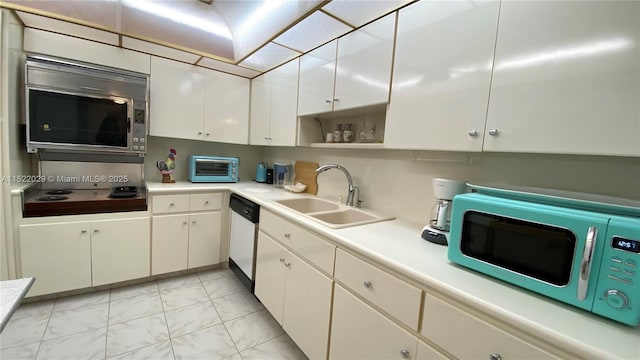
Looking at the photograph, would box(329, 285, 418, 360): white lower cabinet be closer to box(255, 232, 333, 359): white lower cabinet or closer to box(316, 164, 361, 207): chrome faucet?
box(255, 232, 333, 359): white lower cabinet

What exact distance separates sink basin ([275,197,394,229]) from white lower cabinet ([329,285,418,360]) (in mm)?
389

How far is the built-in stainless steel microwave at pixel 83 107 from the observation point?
71.7 inches

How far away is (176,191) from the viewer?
225cm

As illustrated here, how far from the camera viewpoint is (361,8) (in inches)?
55.5

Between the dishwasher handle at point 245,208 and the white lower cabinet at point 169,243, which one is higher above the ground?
the dishwasher handle at point 245,208

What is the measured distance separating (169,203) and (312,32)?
184cm

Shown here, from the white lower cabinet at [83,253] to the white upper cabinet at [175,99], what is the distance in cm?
88

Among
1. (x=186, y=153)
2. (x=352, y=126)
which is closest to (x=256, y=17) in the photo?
(x=352, y=126)

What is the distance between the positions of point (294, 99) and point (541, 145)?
1723mm

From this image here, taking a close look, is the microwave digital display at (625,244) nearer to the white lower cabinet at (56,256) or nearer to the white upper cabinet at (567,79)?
the white upper cabinet at (567,79)

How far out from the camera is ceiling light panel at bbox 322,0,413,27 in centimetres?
136

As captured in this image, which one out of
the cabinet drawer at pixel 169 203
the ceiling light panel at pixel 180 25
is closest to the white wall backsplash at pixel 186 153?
the cabinet drawer at pixel 169 203

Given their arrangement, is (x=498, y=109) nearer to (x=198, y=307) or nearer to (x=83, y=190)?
(x=198, y=307)

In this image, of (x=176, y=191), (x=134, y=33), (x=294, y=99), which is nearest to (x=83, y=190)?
(x=176, y=191)
